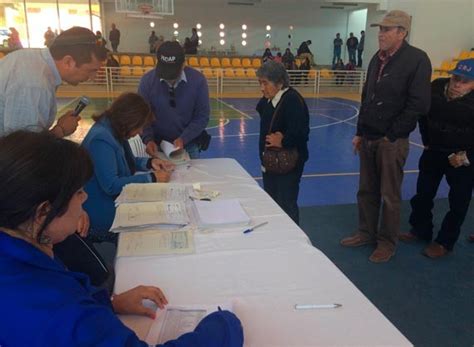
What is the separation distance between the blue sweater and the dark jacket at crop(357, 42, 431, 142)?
4.26 feet

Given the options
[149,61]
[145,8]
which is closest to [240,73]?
[149,61]

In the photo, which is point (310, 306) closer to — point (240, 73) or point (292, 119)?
point (292, 119)

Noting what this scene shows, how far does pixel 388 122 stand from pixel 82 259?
227cm

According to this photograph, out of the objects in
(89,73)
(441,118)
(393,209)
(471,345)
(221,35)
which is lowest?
(471,345)

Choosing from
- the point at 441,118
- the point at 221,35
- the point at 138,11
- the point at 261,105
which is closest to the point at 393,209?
the point at 441,118

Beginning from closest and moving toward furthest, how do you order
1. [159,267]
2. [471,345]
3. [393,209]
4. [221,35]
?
[159,267], [471,345], [393,209], [221,35]

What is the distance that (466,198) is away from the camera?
3.20m

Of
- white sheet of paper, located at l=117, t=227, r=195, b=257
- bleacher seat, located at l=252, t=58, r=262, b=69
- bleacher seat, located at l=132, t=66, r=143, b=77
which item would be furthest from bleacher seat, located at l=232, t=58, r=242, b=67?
white sheet of paper, located at l=117, t=227, r=195, b=257

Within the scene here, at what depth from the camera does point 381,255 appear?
126 inches

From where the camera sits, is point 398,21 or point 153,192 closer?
point 153,192

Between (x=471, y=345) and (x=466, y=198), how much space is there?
1.30 meters

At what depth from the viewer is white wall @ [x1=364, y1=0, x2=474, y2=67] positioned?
15852 millimetres

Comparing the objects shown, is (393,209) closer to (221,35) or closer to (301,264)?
(301,264)

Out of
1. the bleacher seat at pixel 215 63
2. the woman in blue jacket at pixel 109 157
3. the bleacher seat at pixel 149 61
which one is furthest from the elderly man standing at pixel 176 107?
the bleacher seat at pixel 149 61
